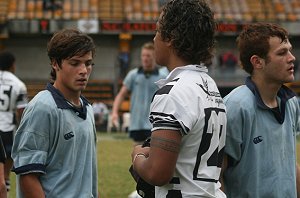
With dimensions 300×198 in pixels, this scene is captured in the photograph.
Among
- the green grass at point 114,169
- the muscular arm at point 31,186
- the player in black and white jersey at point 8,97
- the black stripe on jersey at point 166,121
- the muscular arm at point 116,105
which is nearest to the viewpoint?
the black stripe on jersey at point 166,121

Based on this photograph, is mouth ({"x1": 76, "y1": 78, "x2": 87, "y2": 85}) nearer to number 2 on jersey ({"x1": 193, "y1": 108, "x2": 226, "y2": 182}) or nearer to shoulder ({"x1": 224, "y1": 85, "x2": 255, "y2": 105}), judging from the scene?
shoulder ({"x1": 224, "y1": 85, "x2": 255, "y2": 105})

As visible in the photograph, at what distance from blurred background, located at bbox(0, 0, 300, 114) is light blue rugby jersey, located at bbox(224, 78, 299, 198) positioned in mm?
24325

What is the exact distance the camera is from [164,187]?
3156mm

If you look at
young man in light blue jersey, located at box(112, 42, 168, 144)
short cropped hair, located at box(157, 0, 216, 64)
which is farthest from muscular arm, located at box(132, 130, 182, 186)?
young man in light blue jersey, located at box(112, 42, 168, 144)

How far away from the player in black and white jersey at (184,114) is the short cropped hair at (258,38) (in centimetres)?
79

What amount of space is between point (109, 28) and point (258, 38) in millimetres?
26516

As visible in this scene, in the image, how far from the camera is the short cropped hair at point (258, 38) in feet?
13.0

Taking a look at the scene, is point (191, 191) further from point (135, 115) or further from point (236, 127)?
point (135, 115)

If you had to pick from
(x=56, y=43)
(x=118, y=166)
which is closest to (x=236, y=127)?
(x=56, y=43)

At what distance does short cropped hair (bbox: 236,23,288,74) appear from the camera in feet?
13.0

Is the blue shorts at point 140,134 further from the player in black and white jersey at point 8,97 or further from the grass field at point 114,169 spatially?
the player in black and white jersey at point 8,97

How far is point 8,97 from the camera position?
8.98 meters

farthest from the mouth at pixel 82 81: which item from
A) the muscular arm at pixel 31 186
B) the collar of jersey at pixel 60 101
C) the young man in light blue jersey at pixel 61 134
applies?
the muscular arm at pixel 31 186

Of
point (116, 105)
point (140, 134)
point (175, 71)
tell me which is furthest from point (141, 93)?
point (175, 71)
